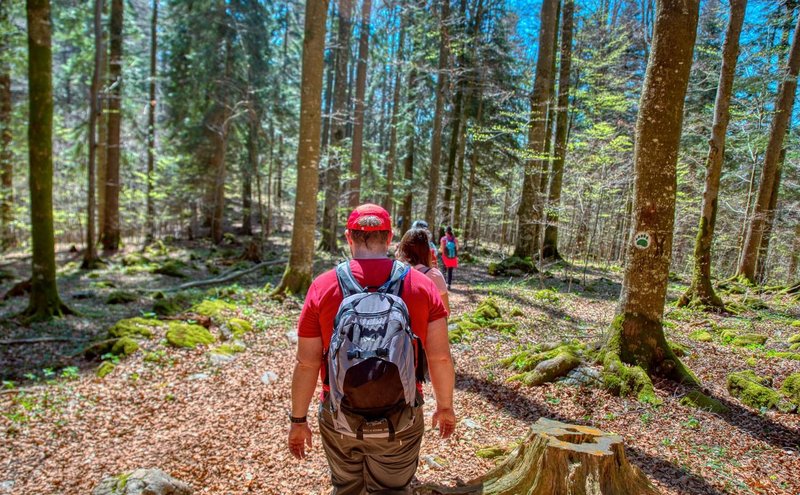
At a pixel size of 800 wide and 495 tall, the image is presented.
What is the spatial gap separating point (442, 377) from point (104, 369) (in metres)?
5.64

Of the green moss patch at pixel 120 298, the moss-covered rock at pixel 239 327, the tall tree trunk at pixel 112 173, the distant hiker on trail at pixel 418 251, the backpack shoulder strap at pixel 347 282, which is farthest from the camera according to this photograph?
the tall tree trunk at pixel 112 173

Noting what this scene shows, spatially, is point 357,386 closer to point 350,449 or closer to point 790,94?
point 350,449

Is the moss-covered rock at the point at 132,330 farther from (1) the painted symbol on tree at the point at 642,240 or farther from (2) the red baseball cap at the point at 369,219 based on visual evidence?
(1) the painted symbol on tree at the point at 642,240

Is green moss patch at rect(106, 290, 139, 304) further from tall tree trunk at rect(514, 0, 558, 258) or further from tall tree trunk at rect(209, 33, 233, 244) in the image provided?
tall tree trunk at rect(514, 0, 558, 258)

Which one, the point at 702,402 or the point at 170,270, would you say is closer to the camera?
the point at 702,402

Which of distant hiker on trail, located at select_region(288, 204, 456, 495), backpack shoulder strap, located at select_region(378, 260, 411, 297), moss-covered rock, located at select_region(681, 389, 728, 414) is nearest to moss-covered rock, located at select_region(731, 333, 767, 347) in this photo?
moss-covered rock, located at select_region(681, 389, 728, 414)

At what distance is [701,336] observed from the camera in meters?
6.93

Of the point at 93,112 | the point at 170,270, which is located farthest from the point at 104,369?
the point at 93,112

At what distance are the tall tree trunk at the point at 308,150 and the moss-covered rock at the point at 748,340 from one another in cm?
807

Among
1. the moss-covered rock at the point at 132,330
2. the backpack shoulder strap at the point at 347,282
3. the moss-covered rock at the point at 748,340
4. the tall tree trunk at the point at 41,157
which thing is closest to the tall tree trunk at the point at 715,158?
the moss-covered rock at the point at 748,340

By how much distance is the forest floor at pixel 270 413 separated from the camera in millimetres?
3656

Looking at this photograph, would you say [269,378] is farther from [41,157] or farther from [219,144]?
[219,144]

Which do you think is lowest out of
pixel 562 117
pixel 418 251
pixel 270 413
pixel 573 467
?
pixel 270 413

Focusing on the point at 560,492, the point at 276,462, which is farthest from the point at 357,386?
the point at 276,462
